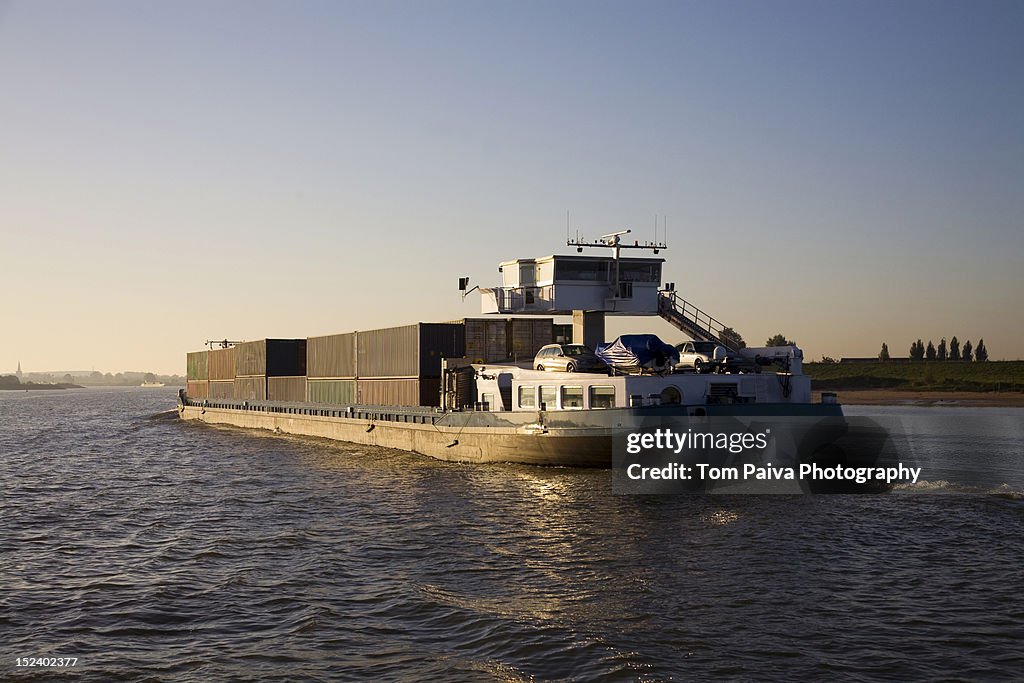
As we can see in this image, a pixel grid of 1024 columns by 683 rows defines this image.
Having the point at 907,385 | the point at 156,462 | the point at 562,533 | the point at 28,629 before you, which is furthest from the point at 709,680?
the point at 907,385

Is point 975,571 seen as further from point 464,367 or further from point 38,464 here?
point 38,464

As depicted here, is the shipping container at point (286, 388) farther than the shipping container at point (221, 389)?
No

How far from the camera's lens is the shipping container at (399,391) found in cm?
4731

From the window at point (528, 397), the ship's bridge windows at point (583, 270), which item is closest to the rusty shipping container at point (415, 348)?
the ship's bridge windows at point (583, 270)

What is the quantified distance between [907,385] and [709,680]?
108156 mm

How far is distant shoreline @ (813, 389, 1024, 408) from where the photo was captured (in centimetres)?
8869

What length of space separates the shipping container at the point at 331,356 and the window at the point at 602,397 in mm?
26211

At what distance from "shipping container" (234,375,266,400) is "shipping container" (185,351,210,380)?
1612 cm

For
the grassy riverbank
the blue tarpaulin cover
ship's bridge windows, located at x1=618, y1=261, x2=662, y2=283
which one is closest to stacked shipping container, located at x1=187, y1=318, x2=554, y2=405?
ship's bridge windows, located at x1=618, y1=261, x2=662, y2=283

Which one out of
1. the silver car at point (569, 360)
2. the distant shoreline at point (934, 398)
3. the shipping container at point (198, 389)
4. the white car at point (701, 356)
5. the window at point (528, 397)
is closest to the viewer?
the white car at point (701, 356)

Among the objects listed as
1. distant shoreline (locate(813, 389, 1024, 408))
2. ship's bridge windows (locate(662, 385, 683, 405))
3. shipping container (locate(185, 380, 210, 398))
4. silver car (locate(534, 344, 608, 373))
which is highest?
silver car (locate(534, 344, 608, 373))

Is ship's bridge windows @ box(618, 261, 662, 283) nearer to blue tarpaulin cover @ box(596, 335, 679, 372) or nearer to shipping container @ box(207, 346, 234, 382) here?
blue tarpaulin cover @ box(596, 335, 679, 372)

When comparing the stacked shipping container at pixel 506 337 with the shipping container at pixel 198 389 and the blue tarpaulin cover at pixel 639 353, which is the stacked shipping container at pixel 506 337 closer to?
the blue tarpaulin cover at pixel 639 353

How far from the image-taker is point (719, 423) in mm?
32719
